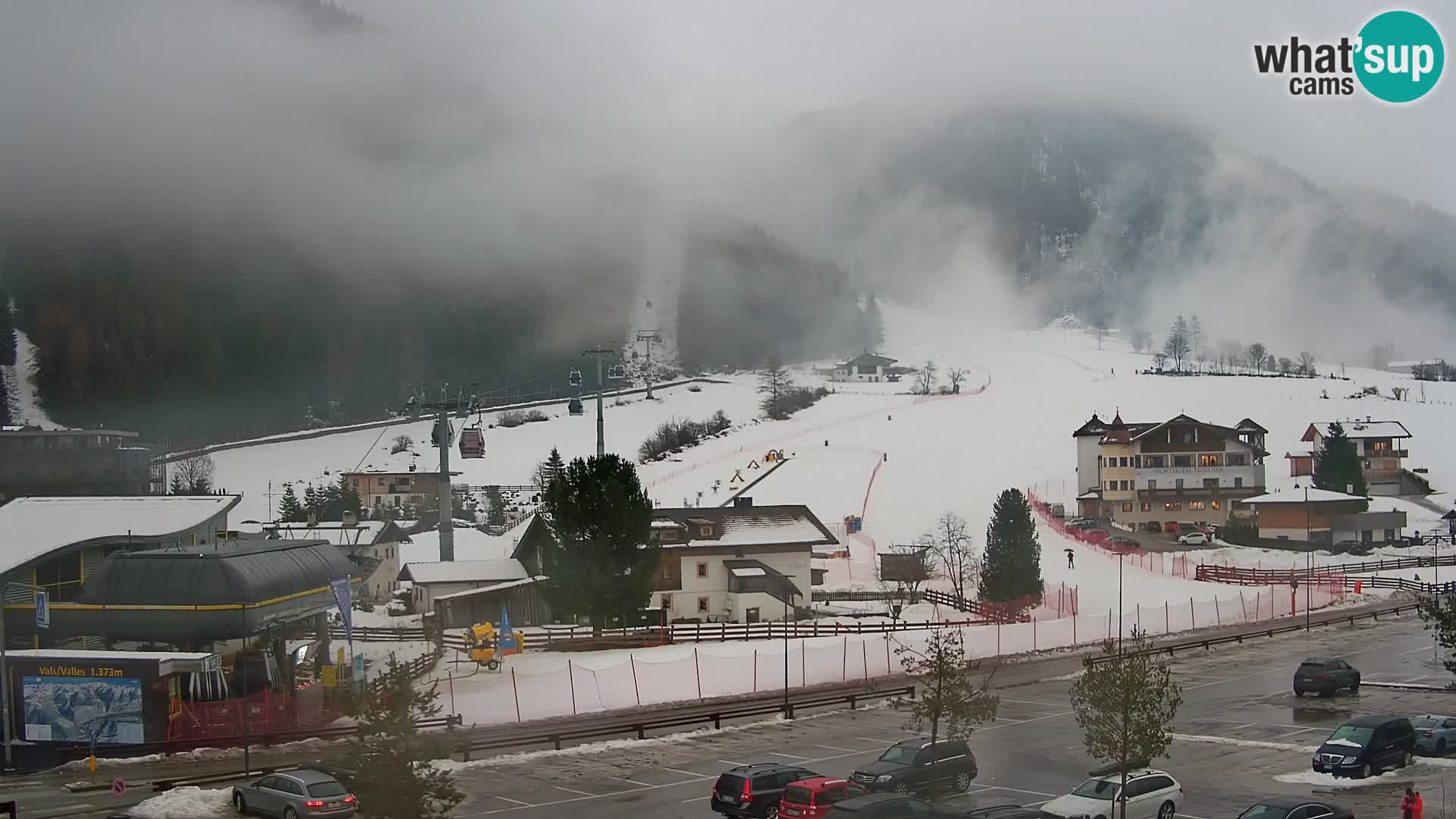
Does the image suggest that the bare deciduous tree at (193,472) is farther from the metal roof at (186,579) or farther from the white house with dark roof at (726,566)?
the metal roof at (186,579)

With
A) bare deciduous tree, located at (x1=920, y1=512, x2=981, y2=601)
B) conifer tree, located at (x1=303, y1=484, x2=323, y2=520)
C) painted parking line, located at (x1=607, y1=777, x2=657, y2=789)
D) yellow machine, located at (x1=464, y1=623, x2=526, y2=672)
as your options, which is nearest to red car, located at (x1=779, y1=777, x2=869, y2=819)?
painted parking line, located at (x1=607, y1=777, x2=657, y2=789)

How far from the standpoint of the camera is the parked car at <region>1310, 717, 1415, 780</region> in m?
21.9

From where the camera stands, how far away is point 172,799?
20.4 m

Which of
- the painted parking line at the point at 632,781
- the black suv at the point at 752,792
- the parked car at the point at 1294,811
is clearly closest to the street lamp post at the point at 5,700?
the painted parking line at the point at 632,781

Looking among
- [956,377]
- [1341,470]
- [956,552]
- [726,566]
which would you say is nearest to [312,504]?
[726,566]

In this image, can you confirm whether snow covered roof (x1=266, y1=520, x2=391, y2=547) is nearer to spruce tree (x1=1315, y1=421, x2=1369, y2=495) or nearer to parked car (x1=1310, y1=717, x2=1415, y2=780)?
parked car (x1=1310, y1=717, x2=1415, y2=780)

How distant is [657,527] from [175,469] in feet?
221

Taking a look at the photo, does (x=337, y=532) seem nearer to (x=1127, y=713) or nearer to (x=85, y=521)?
(x=85, y=521)

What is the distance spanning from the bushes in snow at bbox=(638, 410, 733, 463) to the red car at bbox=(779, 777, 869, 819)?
78.5 m

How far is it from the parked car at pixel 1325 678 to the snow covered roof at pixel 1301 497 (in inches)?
1451

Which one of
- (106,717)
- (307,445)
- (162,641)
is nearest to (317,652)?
(162,641)

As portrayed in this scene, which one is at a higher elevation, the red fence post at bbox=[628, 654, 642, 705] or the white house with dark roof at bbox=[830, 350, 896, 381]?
the white house with dark roof at bbox=[830, 350, 896, 381]

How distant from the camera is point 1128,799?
19016mm

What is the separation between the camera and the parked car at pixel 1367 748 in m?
21.9
